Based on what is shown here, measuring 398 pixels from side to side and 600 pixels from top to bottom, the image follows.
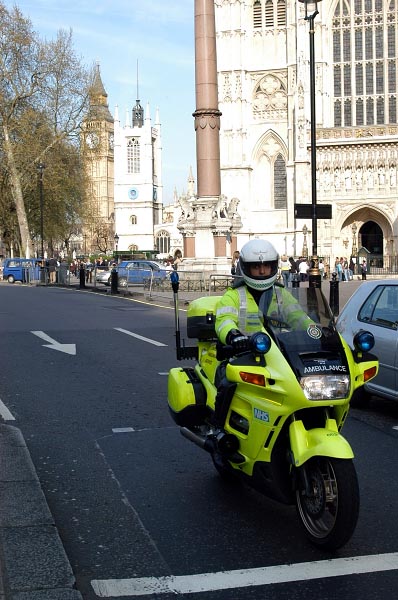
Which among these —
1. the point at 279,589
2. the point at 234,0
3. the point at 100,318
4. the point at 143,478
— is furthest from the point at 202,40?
the point at 234,0

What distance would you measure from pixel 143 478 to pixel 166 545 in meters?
1.39

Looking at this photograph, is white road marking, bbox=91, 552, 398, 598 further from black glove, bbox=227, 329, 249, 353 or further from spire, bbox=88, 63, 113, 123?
spire, bbox=88, 63, 113, 123

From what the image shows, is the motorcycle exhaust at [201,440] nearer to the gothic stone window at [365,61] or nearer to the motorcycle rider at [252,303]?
the motorcycle rider at [252,303]

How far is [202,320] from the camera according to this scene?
17.9 feet

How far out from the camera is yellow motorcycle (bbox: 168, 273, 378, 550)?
4234 millimetres

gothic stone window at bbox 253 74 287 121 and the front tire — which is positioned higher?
gothic stone window at bbox 253 74 287 121

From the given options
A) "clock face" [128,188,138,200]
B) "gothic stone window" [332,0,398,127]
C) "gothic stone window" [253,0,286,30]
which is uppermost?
"gothic stone window" [253,0,286,30]

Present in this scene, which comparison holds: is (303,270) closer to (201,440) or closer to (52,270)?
(52,270)

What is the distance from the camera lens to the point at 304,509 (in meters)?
4.50

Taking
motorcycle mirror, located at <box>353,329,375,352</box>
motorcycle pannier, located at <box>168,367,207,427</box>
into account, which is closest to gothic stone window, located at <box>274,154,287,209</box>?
motorcycle pannier, located at <box>168,367,207,427</box>

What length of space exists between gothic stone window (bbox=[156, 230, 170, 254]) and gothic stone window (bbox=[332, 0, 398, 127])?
256 feet

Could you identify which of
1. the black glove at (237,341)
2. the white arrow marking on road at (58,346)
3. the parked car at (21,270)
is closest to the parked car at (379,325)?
the black glove at (237,341)

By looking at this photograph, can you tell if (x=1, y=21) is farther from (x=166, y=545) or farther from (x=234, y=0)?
(x=166, y=545)

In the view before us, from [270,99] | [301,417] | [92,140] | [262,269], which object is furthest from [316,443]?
[270,99]
